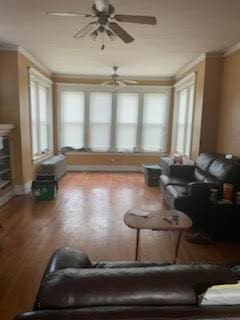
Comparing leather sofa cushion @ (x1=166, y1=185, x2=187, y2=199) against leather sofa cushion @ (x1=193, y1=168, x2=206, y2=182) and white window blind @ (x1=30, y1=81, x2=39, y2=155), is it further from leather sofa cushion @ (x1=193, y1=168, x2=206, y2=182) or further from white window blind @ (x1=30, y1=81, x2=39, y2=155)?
white window blind @ (x1=30, y1=81, x2=39, y2=155)

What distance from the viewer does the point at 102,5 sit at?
92.7 inches

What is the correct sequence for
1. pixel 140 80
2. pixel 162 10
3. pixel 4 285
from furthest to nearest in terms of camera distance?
pixel 140 80 < pixel 162 10 < pixel 4 285

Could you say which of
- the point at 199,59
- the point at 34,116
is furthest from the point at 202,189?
the point at 34,116

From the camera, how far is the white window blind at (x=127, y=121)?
789 cm

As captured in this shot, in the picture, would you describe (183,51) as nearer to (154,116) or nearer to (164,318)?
(154,116)

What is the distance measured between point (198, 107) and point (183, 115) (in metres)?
1.33

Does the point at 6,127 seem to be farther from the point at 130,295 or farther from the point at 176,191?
the point at 130,295

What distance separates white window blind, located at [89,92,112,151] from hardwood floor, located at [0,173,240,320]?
293 cm

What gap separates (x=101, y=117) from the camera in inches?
313

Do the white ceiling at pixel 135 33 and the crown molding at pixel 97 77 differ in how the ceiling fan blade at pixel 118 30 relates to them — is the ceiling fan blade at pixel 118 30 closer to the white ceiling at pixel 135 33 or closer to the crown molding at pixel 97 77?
the white ceiling at pixel 135 33

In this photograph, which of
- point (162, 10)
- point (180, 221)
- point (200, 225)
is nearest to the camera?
point (180, 221)

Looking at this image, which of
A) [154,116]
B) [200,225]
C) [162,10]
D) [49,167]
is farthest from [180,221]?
[154,116]

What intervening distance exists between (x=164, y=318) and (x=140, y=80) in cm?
758

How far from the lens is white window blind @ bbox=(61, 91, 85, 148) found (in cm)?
783
